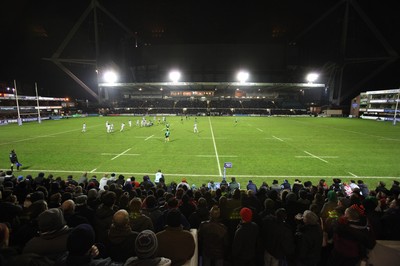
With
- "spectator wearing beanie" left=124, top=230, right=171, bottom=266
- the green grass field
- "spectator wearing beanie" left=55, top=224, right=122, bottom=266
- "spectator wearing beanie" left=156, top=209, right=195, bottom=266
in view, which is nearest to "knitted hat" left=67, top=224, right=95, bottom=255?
"spectator wearing beanie" left=55, top=224, right=122, bottom=266

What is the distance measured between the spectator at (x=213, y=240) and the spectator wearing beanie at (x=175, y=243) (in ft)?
3.18

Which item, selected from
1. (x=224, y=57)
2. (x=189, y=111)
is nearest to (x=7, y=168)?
(x=189, y=111)

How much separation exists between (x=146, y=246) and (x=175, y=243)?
730 mm

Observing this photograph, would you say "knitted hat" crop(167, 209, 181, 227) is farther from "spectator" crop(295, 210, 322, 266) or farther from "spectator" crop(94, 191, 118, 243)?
"spectator" crop(295, 210, 322, 266)

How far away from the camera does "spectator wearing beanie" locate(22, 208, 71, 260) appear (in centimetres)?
306

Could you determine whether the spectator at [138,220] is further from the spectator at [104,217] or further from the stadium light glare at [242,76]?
the stadium light glare at [242,76]

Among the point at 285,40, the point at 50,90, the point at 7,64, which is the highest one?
the point at 285,40

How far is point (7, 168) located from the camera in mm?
13906

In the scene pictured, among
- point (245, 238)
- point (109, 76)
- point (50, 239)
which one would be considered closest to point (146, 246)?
point (50, 239)

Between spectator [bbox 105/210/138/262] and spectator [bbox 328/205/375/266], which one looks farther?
spectator [bbox 328/205/375/266]

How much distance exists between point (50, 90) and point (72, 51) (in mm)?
12524

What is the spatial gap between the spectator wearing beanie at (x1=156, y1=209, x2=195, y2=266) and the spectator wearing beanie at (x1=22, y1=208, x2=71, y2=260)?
1.32 metres

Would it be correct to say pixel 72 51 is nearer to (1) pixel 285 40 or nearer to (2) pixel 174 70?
(2) pixel 174 70

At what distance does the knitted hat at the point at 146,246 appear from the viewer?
269 cm
